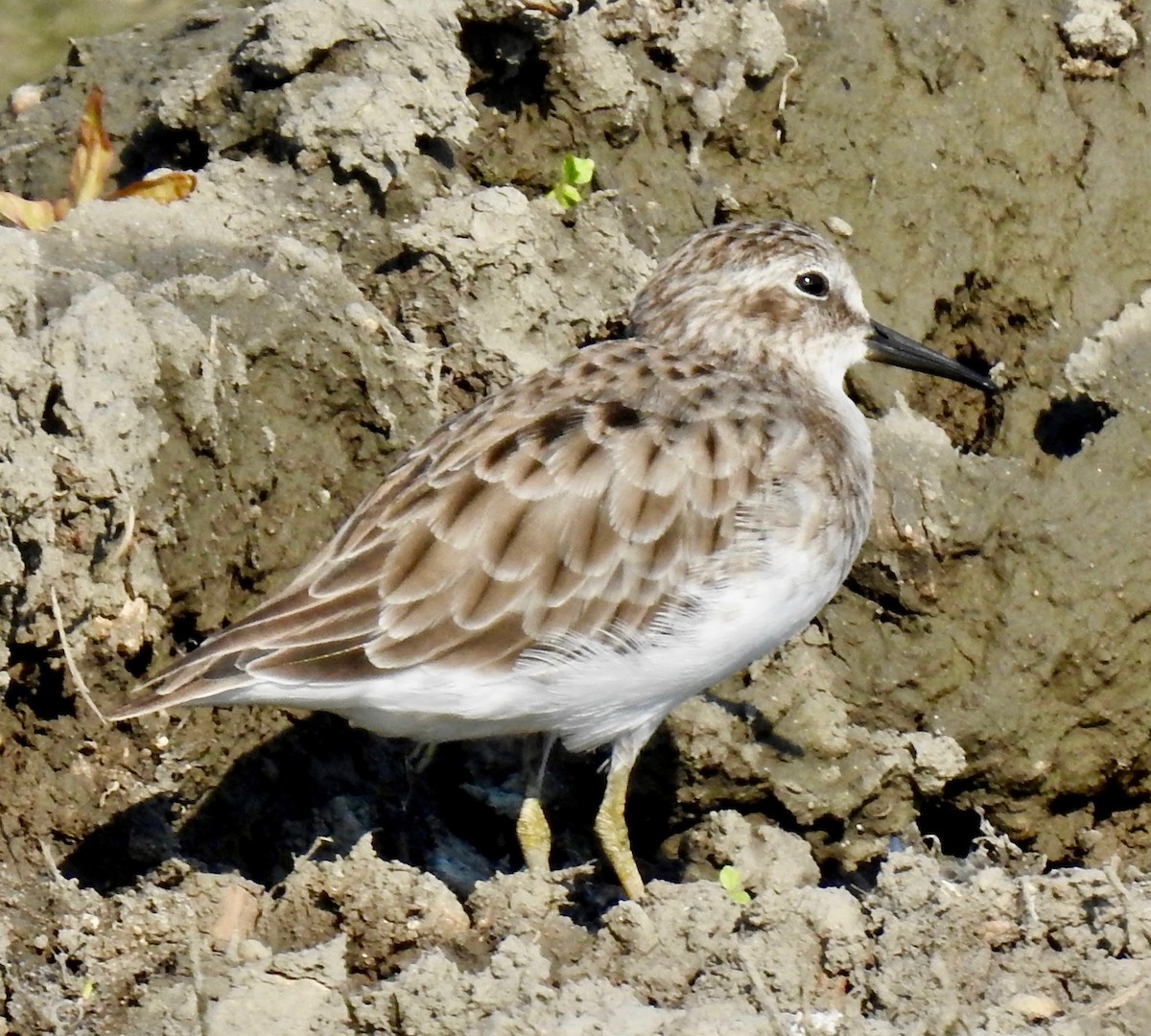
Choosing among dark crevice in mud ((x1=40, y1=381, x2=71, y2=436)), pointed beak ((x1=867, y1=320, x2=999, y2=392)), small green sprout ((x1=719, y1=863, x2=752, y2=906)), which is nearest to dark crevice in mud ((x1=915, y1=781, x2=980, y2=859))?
small green sprout ((x1=719, y1=863, x2=752, y2=906))

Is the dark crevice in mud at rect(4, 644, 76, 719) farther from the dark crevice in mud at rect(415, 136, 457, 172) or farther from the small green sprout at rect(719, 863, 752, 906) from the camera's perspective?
the dark crevice in mud at rect(415, 136, 457, 172)

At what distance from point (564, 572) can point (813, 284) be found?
60.7 inches

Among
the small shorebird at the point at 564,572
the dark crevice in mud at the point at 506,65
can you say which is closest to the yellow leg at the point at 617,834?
the small shorebird at the point at 564,572

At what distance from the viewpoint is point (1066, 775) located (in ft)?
21.9

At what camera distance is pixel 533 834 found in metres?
5.75

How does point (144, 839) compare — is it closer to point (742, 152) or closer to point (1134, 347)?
point (742, 152)

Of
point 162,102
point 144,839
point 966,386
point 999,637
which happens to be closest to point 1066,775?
point 999,637

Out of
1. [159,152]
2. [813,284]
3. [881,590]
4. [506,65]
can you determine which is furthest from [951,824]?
[159,152]

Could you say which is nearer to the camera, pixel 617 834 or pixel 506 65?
pixel 617 834

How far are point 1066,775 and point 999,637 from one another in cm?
58

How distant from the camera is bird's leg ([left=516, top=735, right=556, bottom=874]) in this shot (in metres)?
5.71

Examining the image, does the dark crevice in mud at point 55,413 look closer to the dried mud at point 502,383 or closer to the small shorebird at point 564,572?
the dried mud at point 502,383

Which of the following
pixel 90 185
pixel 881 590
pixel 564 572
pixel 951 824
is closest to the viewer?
pixel 564 572

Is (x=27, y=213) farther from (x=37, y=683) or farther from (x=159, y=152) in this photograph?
(x=37, y=683)
